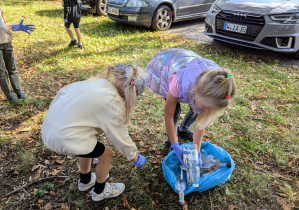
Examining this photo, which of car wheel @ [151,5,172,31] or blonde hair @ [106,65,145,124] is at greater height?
car wheel @ [151,5,172,31]

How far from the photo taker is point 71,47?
4.78 m

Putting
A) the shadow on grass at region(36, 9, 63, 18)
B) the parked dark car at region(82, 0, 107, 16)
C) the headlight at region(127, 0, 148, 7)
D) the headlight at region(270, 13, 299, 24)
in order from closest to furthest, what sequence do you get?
1. the headlight at region(270, 13, 299, 24)
2. the headlight at region(127, 0, 148, 7)
3. the parked dark car at region(82, 0, 107, 16)
4. the shadow on grass at region(36, 9, 63, 18)

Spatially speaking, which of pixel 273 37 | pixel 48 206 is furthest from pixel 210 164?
pixel 273 37

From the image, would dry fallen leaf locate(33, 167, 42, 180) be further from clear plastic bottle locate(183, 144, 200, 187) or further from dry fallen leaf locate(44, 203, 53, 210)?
clear plastic bottle locate(183, 144, 200, 187)

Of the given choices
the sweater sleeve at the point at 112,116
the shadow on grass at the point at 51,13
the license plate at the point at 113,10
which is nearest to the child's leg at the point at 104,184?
Result: the sweater sleeve at the point at 112,116

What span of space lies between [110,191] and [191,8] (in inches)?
226

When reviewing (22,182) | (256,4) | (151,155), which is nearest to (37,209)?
(22,182)

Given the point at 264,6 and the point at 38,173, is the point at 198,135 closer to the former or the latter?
the point at 38,173

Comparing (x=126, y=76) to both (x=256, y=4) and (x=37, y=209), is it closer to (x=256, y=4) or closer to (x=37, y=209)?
(x=37, y=209)

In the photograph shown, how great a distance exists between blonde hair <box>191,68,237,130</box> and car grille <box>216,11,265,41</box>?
3.43 m

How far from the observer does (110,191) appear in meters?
1.95

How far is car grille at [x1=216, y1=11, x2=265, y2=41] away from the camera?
4.23 m

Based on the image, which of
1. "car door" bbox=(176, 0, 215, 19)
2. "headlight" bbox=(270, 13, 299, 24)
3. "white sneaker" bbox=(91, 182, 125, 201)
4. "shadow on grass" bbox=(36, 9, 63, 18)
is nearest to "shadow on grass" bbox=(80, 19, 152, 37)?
"car door" bbox=(176, 0, 215, 19)

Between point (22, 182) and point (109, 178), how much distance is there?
81 centimetres
